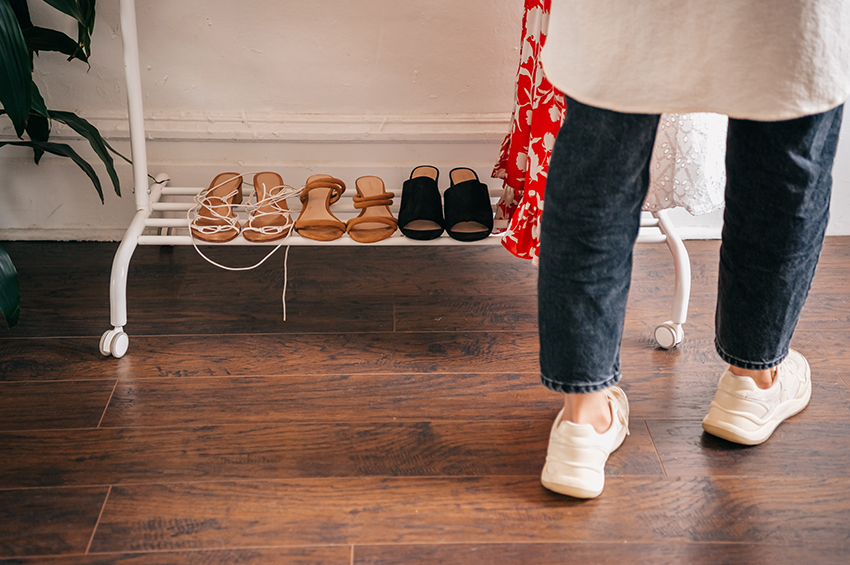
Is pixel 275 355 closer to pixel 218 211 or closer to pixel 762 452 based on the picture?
pixel 218 211

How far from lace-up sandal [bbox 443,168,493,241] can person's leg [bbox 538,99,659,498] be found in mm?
376

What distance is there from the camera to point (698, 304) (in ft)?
4.22

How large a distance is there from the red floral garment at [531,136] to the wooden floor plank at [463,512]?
367 mm

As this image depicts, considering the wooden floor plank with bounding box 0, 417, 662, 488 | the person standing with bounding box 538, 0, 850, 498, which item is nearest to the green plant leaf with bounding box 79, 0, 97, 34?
the wooden floor plank with bounding box 0, 417, 662, 488

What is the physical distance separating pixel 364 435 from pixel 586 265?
0.40 meters

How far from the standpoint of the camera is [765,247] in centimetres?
79

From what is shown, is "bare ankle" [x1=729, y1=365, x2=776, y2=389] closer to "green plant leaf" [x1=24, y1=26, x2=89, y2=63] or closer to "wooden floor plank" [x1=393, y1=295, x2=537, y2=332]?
"wooden floor plank" [x1=393, y1=295, x2=537, y2=332]

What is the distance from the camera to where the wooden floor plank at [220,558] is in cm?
73

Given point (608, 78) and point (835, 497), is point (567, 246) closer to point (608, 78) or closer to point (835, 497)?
point (608, 78)

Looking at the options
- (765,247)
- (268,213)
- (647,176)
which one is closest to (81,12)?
(268,213)

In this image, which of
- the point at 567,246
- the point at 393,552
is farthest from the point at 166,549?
the point at 567,246

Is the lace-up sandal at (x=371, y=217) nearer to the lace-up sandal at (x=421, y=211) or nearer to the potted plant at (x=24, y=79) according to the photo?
the lace-up sandal at (x=421, y=211)

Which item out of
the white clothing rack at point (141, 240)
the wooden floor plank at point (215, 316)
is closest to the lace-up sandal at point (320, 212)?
the white clothing rack at point (141, 240)

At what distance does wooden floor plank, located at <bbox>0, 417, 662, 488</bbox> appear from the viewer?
862 mm
